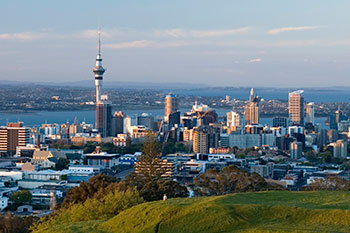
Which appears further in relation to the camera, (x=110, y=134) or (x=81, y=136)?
(x=110, y=134)

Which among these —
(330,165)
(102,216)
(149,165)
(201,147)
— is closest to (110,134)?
(201,147)

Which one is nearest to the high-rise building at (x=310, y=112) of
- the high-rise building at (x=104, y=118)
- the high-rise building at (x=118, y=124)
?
the high-rise building at (x=118, y=124)

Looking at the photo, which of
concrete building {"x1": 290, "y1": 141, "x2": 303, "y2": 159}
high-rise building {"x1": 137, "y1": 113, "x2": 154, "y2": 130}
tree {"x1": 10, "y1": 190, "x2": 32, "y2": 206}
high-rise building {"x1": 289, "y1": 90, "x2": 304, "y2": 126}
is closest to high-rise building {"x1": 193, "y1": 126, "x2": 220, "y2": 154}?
concrete building {"x1": 290, "y1": 141, "x2": 303, "y2": 159}

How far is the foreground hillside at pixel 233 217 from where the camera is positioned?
1127cm

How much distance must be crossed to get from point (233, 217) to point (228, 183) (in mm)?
12413

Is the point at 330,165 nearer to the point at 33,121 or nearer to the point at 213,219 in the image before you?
the point at 213,219

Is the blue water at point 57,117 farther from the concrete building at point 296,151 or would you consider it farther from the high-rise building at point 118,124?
the concrete building at point 296,151

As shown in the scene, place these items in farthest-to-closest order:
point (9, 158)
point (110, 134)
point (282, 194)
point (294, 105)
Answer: point (294, 105) → point (110, 134) → point (9, 158) → point (282, 194)

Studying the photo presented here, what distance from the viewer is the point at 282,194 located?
14.2m

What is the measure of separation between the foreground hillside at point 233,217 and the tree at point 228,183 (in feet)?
34.9

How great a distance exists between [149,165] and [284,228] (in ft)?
60.3

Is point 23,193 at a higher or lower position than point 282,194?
lower

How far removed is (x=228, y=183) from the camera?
78.6 ft


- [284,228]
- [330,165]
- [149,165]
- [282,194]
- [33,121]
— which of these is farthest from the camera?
[33,121]
